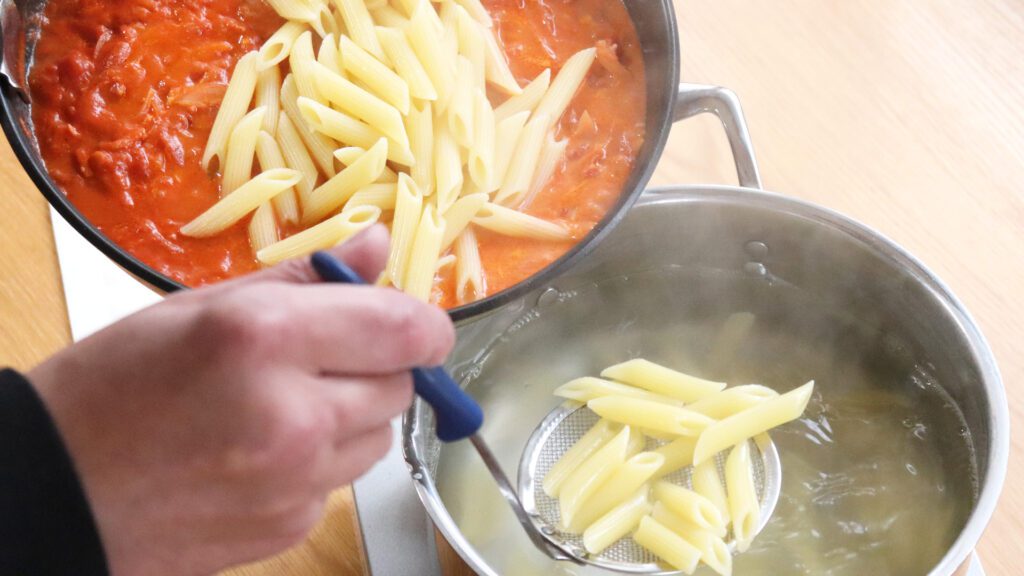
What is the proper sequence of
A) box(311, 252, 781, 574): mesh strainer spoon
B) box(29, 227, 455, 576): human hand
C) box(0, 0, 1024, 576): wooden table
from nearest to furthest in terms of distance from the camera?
box(29, 227, 455, 576): human hand, box(311, 252, 781, 574): mesh strainer spoon, box(0, 0, 1024, 576): wooden table

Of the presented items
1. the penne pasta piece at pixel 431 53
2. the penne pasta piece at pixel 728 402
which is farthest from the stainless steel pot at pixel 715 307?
the penne pasta piece at pixel 431 53

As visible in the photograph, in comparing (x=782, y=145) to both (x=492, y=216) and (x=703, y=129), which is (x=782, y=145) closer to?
(x=703, y=129)

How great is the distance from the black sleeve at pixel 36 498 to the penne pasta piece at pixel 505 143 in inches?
19.4

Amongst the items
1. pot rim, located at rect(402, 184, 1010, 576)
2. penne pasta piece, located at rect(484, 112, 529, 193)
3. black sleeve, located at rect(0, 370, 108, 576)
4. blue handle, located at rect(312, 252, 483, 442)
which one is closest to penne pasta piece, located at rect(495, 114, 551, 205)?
penne pasta piece, located at rect(484, 112, 529, 193)

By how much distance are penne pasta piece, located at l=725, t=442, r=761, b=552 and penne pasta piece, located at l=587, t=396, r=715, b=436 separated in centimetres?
4

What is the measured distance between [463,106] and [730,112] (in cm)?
24

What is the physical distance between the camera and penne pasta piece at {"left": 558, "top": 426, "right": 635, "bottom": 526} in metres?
0.90

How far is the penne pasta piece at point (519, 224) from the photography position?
2.96 feet

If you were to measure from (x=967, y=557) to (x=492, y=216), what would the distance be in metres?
0.45

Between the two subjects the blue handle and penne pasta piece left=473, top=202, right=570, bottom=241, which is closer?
the blue handle

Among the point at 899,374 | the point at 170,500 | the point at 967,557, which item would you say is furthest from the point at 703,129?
the point at 170,500

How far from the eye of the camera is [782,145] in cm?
122

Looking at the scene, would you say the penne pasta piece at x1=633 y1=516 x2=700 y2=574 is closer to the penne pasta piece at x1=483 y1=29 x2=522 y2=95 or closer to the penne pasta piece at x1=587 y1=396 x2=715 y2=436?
the penne pasta piece at x1=587 y1=396 x2=715 y2=436

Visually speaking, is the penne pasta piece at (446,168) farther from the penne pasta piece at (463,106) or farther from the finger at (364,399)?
the finger at (364,399)
